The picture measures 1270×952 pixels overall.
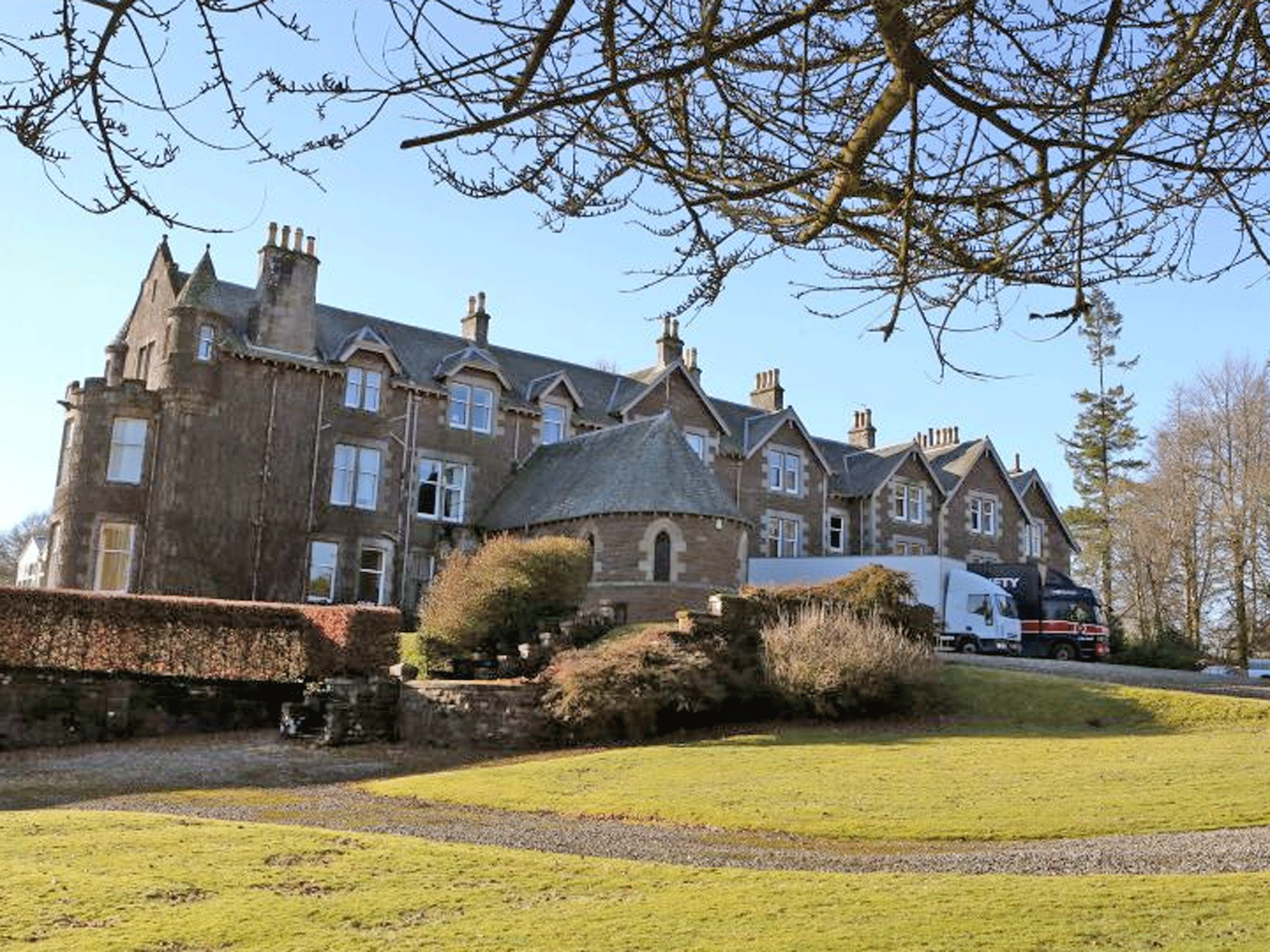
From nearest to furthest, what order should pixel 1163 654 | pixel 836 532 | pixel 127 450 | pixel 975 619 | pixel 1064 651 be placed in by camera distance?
1. pixel 127 450
2. pixel 975 619
3. pixel 1163 654
4. pixel 1064 651
5. pixel 836 532

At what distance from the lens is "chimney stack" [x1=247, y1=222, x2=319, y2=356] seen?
34688mm

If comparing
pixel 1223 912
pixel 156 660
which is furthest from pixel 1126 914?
pixel 156 660

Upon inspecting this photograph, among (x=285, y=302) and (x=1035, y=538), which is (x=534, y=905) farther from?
(x=1035, y=538)

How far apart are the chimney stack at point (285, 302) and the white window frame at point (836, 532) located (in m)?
20.8

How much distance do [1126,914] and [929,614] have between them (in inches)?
713

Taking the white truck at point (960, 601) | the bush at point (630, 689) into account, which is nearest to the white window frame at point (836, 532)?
the white truck at point (960, 601)

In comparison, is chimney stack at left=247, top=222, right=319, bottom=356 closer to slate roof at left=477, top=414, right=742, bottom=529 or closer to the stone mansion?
the stone mansion

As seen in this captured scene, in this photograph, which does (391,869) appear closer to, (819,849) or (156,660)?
(819,849)

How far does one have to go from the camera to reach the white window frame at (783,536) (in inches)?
1735

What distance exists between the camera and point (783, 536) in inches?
1759

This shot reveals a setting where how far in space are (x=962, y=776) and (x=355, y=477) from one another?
2329cm

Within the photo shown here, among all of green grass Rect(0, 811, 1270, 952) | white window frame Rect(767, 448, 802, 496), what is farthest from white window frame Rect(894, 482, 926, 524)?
green grass Rect(0, 811, 1270, 952)

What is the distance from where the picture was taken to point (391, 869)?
10.2 m

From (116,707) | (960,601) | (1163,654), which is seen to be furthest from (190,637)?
(1163,654)
